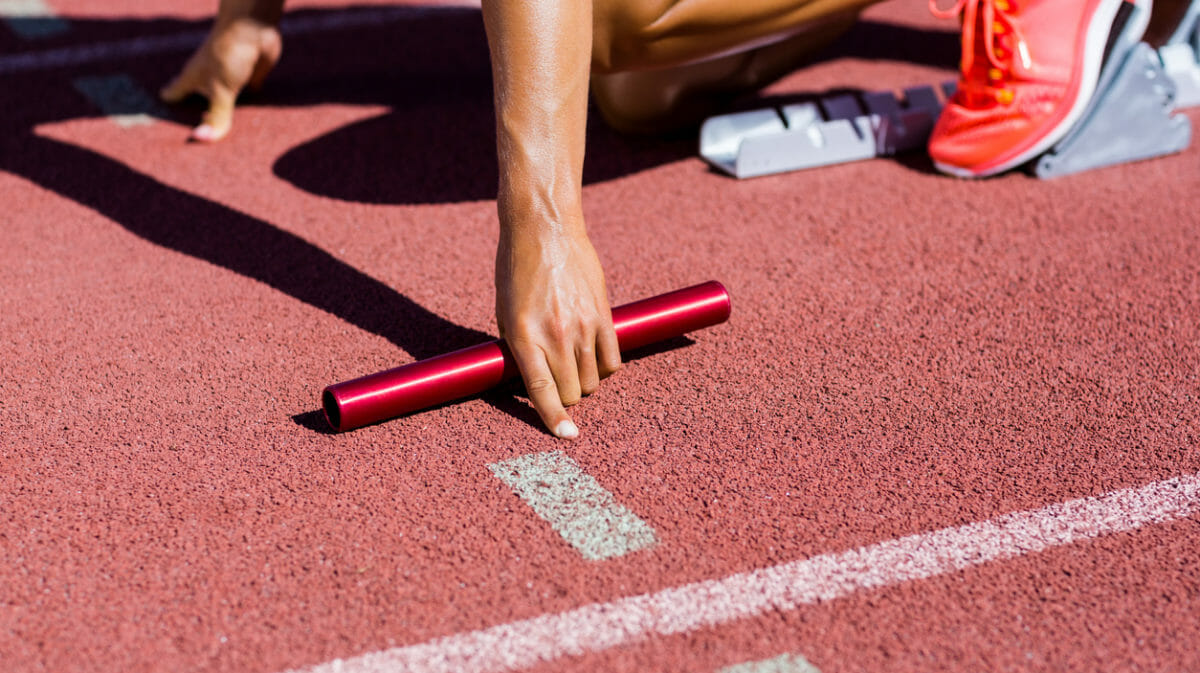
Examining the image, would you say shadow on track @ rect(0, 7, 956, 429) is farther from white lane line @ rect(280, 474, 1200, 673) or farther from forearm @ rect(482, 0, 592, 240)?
white lane line @ rect(280, 474, 1200, 673)

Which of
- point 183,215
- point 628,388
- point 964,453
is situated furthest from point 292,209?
point 964,453

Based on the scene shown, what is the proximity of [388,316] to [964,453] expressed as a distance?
114cm

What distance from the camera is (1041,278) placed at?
2521 mm

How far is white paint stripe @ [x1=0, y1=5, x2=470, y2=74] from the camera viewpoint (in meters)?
3.94

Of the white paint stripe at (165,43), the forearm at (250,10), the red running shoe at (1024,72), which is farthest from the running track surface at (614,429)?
the white paint stripe at (165,43)

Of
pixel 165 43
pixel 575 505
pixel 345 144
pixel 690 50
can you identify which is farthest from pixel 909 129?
pixel 165 43

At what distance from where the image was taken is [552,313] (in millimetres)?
1925

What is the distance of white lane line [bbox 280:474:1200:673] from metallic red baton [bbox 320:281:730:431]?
0.53 meters

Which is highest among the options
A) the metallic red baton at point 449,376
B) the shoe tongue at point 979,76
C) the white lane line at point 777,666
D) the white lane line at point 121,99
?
the shoe tongue at point 979,76

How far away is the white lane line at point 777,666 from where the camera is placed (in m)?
1.47

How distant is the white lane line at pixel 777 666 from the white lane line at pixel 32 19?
12.3ft

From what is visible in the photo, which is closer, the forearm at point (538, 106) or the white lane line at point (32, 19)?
the forearm at point (538, 106)

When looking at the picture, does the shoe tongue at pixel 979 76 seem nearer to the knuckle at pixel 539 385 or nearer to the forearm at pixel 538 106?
the forearm at pixel 538 106

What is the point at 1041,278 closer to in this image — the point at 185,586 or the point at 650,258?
the point at 650,258
